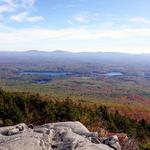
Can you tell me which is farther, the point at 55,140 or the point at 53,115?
the point at 53,115

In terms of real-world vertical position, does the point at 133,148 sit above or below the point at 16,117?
above

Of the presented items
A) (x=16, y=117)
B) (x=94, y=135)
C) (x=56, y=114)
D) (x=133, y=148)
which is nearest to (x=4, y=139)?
(x=94, y=135)

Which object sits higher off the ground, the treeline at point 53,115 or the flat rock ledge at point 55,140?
the flat rock ledge at point 55,140

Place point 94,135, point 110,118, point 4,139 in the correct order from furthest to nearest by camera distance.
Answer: point 110,118 < point 94,135 < point 4,139

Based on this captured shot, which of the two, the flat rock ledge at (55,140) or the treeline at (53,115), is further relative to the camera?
the treeline at (53,115)

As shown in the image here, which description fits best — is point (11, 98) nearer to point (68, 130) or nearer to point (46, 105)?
point (46, 105)
